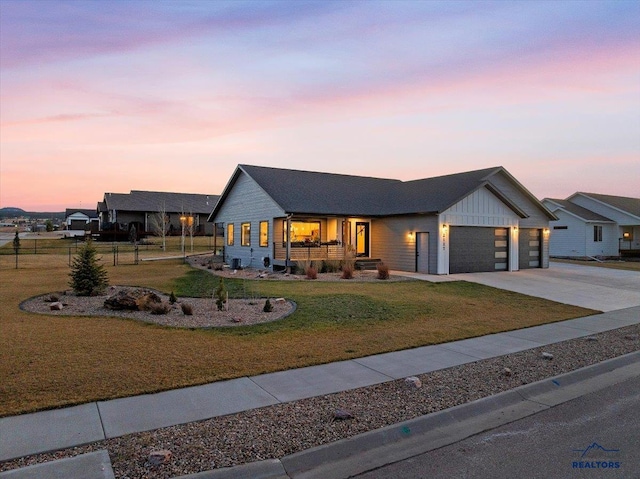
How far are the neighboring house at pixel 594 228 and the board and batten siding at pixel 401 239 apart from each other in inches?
847

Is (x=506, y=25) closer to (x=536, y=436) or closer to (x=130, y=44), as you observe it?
(x=130, y=44)

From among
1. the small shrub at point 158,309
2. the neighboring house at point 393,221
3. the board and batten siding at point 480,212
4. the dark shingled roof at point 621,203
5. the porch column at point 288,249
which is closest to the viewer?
the small shrub at point 158,309

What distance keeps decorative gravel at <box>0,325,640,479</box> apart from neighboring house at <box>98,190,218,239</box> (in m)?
50.7

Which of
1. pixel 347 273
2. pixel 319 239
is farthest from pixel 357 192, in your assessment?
pixel 347 273

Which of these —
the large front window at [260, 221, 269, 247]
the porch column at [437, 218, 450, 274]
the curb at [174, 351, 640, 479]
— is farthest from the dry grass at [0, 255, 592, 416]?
the large front window at [260, 221, 269, 247]

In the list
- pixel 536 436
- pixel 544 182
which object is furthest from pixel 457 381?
pixel 544 182

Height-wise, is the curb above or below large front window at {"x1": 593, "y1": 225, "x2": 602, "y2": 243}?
below

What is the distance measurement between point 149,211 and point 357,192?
3947cm

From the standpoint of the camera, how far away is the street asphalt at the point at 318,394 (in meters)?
→ 3.88

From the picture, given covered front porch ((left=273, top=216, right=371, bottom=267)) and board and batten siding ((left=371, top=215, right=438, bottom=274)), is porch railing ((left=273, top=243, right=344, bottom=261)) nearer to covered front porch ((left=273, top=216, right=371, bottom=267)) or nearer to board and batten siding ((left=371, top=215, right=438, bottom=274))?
covered front porch ((left=273, top=216, right=371, bottom=267))

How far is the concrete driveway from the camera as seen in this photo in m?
14.6

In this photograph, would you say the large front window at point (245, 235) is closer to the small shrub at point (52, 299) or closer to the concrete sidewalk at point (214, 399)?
the small shrub at point (52, 299)

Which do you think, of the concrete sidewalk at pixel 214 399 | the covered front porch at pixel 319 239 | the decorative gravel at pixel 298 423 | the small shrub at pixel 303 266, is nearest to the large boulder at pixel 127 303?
the concrete sidewalk at pixel 214 399

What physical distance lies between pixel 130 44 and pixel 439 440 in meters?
16.3
